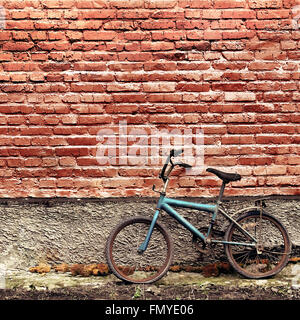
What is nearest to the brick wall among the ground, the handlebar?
the handlebar

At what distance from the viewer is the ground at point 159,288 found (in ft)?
11.6

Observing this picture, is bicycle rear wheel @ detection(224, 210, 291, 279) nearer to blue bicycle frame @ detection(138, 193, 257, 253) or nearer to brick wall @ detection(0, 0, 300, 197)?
blue bicycle frame @ detection(138, 193, 257, 253)

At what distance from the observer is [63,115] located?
4.03 metres

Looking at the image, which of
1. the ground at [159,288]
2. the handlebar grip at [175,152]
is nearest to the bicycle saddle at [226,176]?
the handlebar grip at [175,152]

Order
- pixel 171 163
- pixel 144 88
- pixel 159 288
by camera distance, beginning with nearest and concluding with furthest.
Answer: pixel 159 288
pixel 171 163
pixel 144 88

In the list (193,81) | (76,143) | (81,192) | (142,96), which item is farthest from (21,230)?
(193,81)

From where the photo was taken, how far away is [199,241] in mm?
3811

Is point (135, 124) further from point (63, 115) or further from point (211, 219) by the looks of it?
point (211, 219)

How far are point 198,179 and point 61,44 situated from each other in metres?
1.87

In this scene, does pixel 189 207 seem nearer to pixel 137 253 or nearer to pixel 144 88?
pixel 137 253

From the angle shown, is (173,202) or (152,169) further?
(152,169)

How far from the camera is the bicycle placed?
371cm

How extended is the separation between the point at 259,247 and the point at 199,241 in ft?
1.81

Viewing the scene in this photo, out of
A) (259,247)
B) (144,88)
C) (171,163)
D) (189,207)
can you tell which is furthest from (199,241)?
(144,88)
